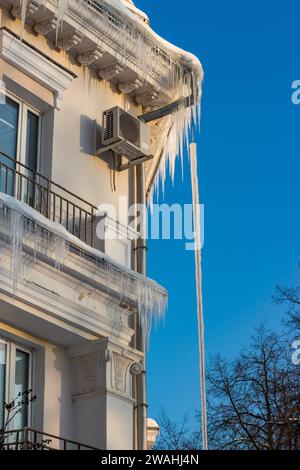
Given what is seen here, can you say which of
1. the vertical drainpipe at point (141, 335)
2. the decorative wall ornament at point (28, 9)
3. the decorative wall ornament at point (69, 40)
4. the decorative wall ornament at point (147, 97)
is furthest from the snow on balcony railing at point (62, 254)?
the decorative wall ornament at point (147, 97)

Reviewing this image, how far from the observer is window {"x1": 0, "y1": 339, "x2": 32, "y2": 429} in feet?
44.1

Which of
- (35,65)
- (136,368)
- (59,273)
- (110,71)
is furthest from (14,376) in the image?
(110,71)

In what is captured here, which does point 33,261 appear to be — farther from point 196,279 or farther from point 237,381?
point 237,381

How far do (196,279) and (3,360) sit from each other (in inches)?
115

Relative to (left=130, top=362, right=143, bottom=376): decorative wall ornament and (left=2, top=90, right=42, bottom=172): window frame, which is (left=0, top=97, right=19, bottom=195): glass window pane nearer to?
(left=2, top=90, right=42, bottom=172): window frame

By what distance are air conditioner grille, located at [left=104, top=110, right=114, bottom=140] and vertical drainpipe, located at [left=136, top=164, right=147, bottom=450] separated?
3.23ft

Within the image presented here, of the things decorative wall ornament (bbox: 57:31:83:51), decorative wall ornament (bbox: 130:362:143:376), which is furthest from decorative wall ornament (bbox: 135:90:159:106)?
decorative wall ornament (bbox: 130:362:143:376)

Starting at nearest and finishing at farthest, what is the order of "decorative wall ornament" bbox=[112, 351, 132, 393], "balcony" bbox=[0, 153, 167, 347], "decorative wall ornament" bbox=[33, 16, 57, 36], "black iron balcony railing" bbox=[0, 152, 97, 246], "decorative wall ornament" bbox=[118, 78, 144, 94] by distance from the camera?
"balcony" bbox=[0, 153, 167, 347] < "black iron balcony railing" bbox=[0, 152, 97, 246] < "decorative wall ornament" bbox=[112, 351, 132, 393] < "decorative wall ornament" bbox=[33, 16, 57, 36] < "decorative wall ornament" bbox=[118, 78, 144, 94]

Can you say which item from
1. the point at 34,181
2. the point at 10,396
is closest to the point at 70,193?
the point at 34,181

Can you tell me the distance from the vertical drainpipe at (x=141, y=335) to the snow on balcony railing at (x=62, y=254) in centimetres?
29

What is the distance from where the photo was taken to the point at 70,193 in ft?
47.5

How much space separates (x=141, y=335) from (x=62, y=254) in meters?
2.01

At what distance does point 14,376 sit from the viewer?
13.7 m

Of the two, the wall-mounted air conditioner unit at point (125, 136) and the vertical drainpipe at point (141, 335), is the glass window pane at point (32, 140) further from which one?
the vertical drainpipe at point (141, 335)
